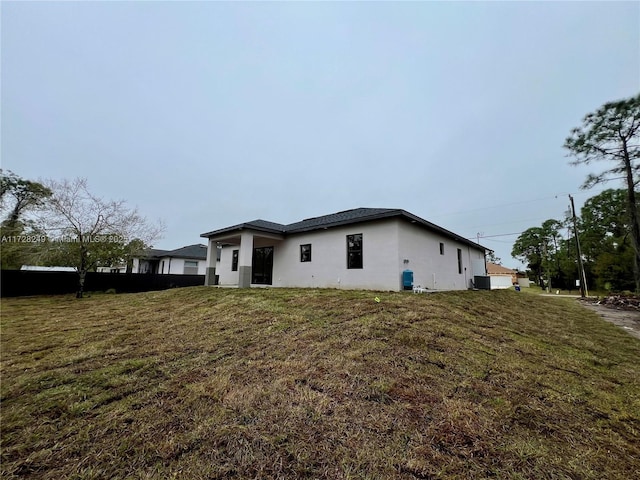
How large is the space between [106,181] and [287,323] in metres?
18.0

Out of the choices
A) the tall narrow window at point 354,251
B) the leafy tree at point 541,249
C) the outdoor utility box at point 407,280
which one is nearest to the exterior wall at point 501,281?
the leafy tree at point 541,249

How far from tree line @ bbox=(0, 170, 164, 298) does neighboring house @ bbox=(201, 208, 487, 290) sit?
17.1 feet

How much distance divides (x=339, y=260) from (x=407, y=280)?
2766 millimetres

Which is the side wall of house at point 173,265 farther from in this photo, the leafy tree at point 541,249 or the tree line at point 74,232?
the leafy tree at point 541,249

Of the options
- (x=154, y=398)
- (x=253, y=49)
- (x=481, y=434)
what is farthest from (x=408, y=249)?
(x=253, y=49)

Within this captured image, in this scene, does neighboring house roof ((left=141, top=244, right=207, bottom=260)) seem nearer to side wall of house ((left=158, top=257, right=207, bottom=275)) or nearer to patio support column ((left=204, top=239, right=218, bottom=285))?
side wall of house ((left=158, top=257, right=207, bottom=275))

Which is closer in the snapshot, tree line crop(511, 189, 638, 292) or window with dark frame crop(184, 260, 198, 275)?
tree line crop(511, 189, 638, 292)

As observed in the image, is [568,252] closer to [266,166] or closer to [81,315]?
[266,166]

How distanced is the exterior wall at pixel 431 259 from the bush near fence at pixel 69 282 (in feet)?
49.2

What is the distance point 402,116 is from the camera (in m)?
14.3

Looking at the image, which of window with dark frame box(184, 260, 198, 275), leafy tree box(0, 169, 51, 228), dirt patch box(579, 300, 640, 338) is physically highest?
leafy tree box(0, 169, 51, 228)

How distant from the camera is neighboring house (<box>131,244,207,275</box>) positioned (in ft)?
69.8

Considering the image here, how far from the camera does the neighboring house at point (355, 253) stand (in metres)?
9.31

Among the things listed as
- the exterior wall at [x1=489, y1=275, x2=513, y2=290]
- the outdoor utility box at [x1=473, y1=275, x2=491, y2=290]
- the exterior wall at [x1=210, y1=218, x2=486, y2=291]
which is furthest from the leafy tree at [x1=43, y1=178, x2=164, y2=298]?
the exterior wall at [x1=489, y1=275, x2=513, y2=290]
